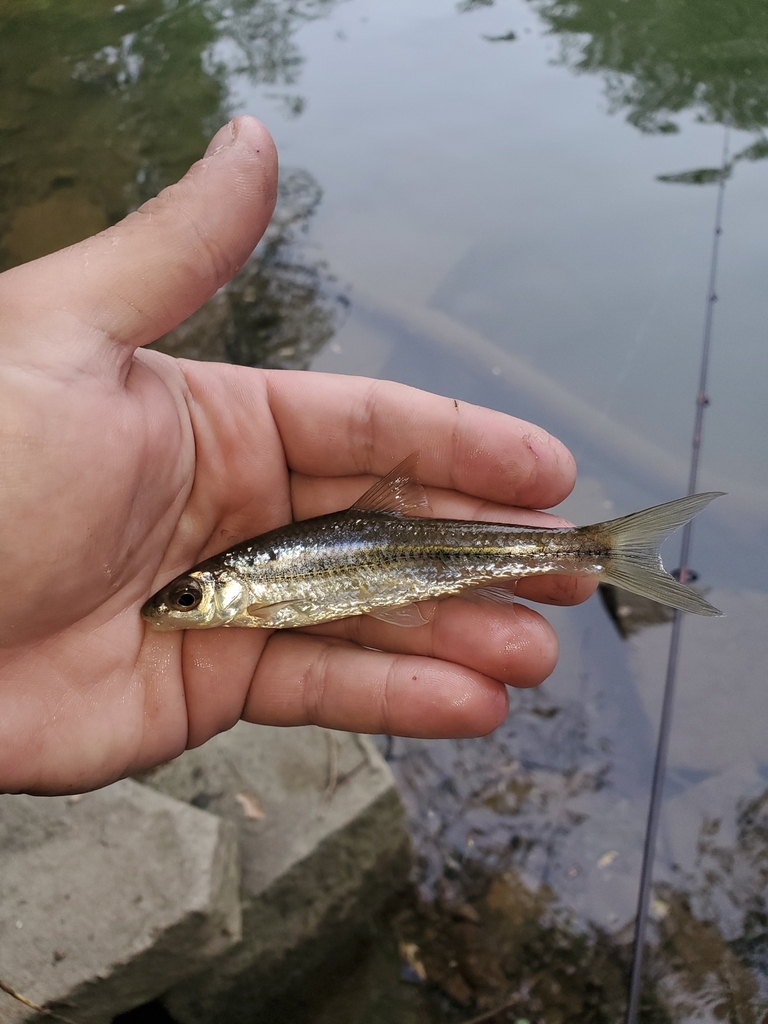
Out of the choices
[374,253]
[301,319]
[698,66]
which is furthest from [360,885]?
[698,66]

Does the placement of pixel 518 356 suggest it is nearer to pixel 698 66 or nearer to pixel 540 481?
pixel 540 481

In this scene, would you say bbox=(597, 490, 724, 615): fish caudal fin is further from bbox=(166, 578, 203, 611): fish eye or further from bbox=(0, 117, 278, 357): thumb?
bbox=(0, 117, 278, 357): thumb

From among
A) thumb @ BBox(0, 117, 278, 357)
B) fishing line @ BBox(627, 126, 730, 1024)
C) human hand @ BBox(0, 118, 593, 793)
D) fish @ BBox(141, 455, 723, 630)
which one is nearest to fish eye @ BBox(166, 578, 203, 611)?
fish @ BBox(141, 455, 723, 630)

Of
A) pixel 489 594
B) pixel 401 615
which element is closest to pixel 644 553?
pixel 489 594

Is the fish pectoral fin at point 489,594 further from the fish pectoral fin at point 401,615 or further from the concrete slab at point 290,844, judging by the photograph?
the concrete slab at point 290,844

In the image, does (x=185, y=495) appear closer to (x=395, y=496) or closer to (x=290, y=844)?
(x=395, y=496)
